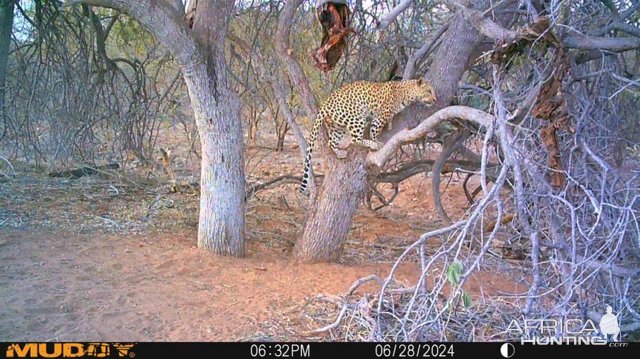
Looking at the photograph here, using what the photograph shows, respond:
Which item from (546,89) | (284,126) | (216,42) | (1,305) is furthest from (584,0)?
(284,126)

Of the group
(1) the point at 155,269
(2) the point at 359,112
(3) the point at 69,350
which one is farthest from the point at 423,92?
(3) the point at 69,350

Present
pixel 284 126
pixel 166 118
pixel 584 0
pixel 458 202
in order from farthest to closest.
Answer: pixel 284 126
pixel 458 202
pixel 166 118
pixel 584 0

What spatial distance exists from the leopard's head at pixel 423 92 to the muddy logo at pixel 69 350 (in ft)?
10.9

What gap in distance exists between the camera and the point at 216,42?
17.8ft

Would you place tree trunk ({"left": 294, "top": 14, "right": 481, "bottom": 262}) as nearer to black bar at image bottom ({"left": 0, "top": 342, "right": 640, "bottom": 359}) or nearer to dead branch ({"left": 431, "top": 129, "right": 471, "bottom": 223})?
dead branch ({"left": 431, "top": 129, "right": 471, "bottom": 223})

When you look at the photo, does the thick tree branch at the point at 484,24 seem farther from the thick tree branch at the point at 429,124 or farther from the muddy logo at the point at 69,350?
the muddy logo at the point at 69,350

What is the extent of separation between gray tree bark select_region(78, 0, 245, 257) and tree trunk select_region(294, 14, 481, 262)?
2.14ft

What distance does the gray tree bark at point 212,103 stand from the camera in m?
5.11

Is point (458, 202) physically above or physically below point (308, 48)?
below

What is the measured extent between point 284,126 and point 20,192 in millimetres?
5990

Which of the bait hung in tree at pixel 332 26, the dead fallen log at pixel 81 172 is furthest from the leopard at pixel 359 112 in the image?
the dead fallen log at pixel 81 172

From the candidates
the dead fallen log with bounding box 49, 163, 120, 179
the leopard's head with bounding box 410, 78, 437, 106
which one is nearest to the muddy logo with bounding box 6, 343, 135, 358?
the leopard's head with bounding box 410, 78, 437, 106

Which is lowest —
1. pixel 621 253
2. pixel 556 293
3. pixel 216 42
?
pixel 556 293

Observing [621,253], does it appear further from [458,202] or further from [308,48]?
[458,202]
